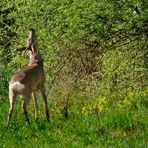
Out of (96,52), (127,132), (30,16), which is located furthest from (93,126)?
(30,16)

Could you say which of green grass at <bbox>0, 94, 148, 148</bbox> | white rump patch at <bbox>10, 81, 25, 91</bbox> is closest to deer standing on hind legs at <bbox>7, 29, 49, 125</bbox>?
white rump patch at <bbox>10, 81, 25, 91</bbox>

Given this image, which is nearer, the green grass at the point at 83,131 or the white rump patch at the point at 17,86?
the green grass at the point at 83,131

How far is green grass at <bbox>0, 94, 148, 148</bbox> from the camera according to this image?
7.93 meters

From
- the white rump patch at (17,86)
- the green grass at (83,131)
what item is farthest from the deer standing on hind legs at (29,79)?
the green grass at (83,131)

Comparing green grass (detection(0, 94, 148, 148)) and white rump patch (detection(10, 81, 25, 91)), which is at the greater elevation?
white rump patch (detection(10, 81, 25, 91))

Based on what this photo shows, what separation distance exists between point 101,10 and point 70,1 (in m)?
0.80

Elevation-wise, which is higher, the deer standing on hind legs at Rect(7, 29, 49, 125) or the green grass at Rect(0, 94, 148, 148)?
the deer standing on hind legs at Rect(7, 29, 49, 125)

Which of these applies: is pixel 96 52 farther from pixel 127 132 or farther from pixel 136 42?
pixel 127 132

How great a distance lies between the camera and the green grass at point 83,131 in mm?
7930

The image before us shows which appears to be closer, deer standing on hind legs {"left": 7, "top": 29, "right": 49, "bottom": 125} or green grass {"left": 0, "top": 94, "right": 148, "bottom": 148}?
green grass {"left": 0, "top": 94, "right": 148, "bottom": 148}

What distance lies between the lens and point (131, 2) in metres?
A: 11.0

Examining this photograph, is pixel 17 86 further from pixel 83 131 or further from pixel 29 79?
pixel 83 131

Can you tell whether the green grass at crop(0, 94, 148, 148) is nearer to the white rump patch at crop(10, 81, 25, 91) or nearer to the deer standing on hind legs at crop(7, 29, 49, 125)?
the deer standing on hind legs at crop(7, 29, 49, 125)

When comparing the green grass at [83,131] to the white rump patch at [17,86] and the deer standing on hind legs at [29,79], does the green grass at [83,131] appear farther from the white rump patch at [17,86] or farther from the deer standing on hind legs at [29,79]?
the white rump patch at [17,86]
